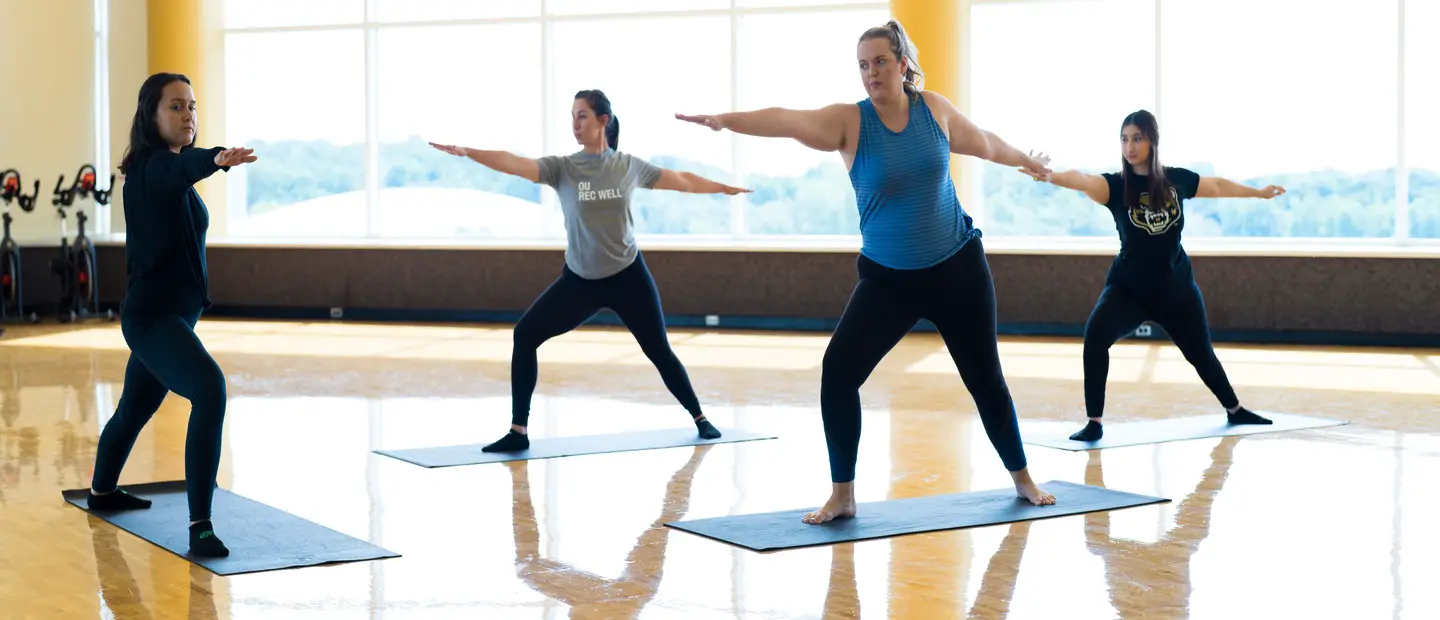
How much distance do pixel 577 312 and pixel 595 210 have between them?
39 centimetres

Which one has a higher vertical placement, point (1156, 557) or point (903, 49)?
point (903, 49)

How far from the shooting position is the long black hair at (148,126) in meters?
4.12

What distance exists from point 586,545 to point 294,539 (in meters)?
0.81

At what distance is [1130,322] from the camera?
617cm

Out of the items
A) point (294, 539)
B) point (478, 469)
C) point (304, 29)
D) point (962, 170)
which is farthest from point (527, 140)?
point (294, 539)

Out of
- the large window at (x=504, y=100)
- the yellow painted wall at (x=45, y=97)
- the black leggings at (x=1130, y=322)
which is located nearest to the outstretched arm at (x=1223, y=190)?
the black leggings at (x=1130, y=322)

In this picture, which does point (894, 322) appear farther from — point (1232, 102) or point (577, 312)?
point (1232, 102)

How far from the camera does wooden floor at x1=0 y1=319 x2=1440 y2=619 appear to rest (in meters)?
3.63

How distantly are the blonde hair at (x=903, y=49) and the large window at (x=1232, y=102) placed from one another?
7.55 m

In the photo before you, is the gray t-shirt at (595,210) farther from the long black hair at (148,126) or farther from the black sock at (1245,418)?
the black sock at (1245,418)

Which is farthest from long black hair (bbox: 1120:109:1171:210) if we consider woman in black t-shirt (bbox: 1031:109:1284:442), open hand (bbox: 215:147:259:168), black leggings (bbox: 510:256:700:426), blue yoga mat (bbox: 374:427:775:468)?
A: open hand (bbox: 215:147:259:168)

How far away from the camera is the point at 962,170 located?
37.9 ft

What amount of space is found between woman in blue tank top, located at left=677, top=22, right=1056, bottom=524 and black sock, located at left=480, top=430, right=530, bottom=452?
1.78 meters

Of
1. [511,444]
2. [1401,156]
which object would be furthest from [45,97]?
[1401,156]
